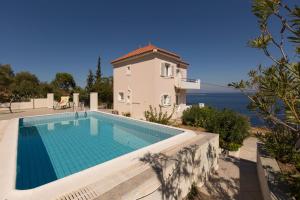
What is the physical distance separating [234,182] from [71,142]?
9.03m

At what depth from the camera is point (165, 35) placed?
27.5 meters

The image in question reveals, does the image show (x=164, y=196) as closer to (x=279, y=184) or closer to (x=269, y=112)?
(x=279, y=184)

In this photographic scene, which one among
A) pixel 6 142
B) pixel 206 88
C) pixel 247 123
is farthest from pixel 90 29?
pixel 247 123

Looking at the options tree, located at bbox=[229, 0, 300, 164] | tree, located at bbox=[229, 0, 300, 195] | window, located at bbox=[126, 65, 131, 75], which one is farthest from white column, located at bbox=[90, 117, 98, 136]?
tree, located at bbox=[229, 0, 300, 164]

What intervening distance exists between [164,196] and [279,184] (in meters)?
3.14

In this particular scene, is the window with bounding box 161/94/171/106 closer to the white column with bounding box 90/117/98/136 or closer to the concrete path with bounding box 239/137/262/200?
the white column with bounding box 90/117/98/136

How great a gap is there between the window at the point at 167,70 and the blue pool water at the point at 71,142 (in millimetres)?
7228

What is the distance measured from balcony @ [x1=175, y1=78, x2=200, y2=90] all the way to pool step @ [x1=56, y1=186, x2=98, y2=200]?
16978 mm

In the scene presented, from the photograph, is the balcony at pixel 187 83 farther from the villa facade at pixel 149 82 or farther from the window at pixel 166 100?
the window at pixel 166 100

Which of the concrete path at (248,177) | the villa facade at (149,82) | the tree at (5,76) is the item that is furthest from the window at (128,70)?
the tree at (5,76)

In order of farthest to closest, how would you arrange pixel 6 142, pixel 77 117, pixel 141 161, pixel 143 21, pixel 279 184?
pixel 143 21 < pixel 77 117 < pixel 6 142 < pixel 141 161 < pixel 279 184

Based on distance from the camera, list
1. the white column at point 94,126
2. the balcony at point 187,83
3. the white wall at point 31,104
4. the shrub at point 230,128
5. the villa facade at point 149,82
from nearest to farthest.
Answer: the shrub at point 230,128 → the white column at point 94,126 → the villa facade at point 149,82 → the balcony at point 187,83 → the white wall at point 31,104

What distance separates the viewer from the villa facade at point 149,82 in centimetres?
1727

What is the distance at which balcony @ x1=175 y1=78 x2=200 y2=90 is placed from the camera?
65.0 ft
